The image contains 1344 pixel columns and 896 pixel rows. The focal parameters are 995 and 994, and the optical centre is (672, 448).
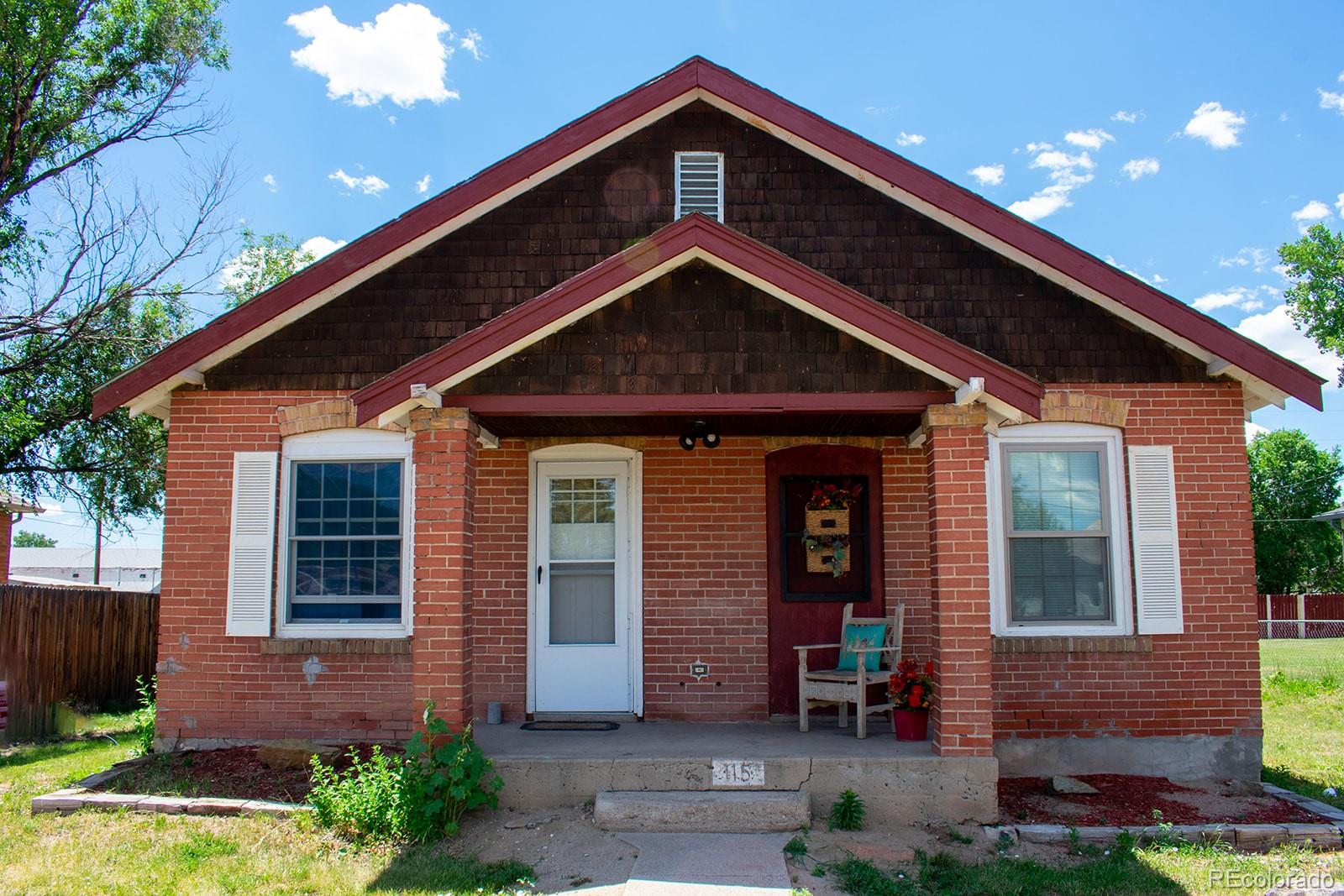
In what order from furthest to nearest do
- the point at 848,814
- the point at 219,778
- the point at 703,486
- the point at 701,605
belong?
the point at 703,486
the point at 701,605
the point at 219,778
the point at 848,814

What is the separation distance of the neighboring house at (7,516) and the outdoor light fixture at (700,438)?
48.9 feet

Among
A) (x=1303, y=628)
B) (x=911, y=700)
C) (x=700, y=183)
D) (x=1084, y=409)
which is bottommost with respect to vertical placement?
(x=1303, y=628)

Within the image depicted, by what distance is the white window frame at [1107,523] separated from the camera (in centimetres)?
780

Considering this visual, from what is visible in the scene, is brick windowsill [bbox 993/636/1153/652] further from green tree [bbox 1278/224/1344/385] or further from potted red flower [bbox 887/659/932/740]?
green tree [bbox 1278/224/1344/385]

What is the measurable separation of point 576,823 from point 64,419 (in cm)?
1173

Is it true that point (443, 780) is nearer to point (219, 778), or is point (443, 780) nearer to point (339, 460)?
point (219, 778)

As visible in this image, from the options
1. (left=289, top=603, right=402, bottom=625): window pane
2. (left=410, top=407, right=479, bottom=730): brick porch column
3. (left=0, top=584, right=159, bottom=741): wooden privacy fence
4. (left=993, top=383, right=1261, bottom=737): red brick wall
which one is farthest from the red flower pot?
(left=0, top=584, right=159, bottom=741): wooden privacy fence

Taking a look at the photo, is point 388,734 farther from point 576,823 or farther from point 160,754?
point 576,823

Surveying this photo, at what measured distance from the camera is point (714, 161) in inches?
330

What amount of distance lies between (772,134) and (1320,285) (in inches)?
1249

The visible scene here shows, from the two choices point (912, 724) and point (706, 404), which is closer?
point (706, 404)

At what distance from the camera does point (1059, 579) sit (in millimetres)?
7914

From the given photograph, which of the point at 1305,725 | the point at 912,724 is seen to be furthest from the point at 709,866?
the point at 1305,725

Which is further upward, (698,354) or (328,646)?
(698,354)
